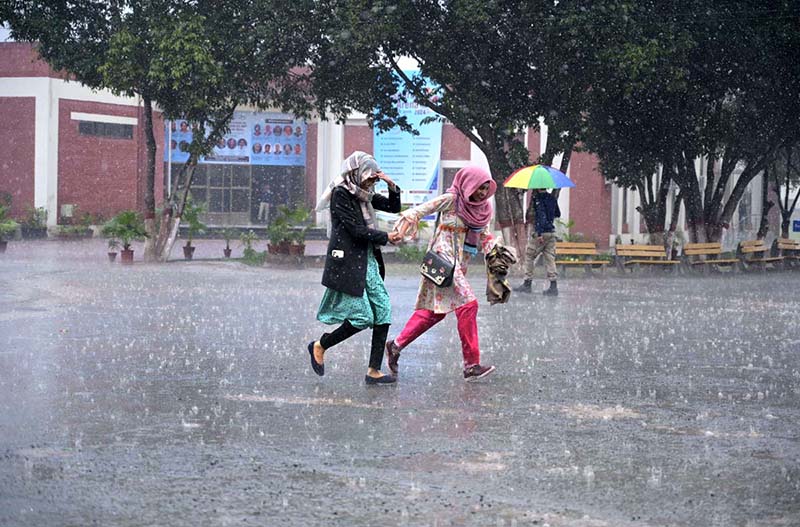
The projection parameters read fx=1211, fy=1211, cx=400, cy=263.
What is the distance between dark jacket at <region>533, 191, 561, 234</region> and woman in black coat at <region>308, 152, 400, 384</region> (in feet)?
32.8

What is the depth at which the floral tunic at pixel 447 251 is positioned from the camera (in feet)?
30.4

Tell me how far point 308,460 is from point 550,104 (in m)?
19.2

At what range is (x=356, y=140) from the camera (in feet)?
143

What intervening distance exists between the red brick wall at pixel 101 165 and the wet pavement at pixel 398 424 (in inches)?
1092

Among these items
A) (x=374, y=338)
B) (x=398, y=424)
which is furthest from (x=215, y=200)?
(x=398, y=424)

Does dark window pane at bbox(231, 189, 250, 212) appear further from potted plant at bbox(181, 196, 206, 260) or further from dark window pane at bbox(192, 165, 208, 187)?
potted plant at bbox(181, 196, 206, 260)

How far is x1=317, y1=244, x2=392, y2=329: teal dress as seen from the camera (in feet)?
28.7

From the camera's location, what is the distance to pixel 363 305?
28.8 ft

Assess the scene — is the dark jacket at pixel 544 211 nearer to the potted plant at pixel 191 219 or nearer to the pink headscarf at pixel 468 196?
the pink headscarf at pixel 468 196

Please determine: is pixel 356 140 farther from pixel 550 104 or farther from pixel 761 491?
pixel 761 491

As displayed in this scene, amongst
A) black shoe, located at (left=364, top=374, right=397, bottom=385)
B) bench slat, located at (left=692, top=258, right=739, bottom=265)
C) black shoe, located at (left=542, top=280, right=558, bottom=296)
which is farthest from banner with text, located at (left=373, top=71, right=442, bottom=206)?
black shoe, located at (left=364, top=374, right=397, bottom=385)

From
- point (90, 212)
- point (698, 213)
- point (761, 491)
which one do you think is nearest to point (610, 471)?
point (761, 491)

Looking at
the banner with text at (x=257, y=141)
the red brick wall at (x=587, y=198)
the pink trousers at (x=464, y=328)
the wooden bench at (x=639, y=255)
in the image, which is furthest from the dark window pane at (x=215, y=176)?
the pink trousers at (x=464, y=328)

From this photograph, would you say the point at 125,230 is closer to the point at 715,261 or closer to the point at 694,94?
the point at 694,94
